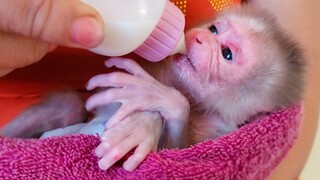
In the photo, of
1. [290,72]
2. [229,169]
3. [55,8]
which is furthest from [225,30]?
[55,8]

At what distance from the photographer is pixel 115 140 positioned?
499 mm

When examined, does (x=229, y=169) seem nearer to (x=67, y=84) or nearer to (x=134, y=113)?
(x=134, y=113)

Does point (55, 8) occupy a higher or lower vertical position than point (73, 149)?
higher

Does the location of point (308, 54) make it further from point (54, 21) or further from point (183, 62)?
point (54, 21)

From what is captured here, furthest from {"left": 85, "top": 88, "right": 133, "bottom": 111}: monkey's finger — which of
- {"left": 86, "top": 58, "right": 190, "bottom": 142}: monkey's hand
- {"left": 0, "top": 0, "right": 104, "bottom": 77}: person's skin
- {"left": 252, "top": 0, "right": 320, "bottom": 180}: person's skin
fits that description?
{"left": 252, "top": 0, "right": 320, "bottom": 180}: person's skin

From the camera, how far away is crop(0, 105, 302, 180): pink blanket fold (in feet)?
1.57

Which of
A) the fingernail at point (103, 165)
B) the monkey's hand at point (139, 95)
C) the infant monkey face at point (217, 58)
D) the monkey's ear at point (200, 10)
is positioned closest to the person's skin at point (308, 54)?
the monkey's ear at point (200, 10)

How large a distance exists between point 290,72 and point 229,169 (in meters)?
0.19

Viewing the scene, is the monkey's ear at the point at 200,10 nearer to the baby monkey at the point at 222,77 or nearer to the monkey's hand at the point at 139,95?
the baby monkey at the point at 222,77

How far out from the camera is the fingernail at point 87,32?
1.39 feet

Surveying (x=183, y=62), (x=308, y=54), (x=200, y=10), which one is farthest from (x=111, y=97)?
(x=308, y=54)

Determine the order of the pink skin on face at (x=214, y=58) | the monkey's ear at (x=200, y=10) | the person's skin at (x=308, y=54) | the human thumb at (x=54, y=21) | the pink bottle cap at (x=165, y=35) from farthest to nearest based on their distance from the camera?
the person's skin at (x=308, y=54) < the monkey's ear at (x=200, y=10) < the pink skin on face at (x=214, y=58) < the pink bottle cap at (x=165, y=35) < the human thumb at (x=54, y=21)

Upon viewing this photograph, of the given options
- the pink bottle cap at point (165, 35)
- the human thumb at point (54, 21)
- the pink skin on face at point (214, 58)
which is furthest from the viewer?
the pink skin on face at point (214, 58)

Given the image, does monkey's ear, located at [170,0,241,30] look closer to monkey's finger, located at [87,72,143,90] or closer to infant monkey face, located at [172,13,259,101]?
infant monkey face, located at [172,13,259,101]
